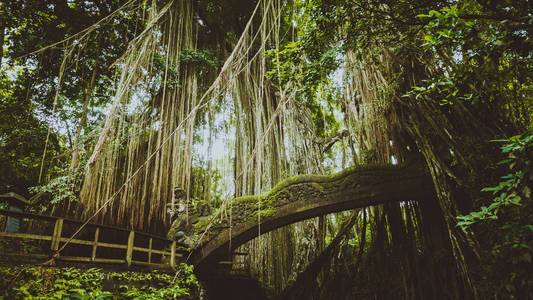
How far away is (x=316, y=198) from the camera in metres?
3.02

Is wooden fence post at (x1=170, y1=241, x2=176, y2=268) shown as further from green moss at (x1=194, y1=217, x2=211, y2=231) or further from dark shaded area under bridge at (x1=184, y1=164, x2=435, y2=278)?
green moss at (x1=194, y1=217, x2=211, y2=231)

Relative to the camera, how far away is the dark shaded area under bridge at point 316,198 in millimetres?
2791

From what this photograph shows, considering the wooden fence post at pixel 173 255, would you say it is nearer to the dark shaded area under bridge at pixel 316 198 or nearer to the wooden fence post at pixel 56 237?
the dark shaded area under bridge at pixel 316 198

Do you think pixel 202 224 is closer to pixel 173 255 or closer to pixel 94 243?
pixel 173 255

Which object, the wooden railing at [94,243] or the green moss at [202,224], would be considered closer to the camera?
the wooden railing at [94,243]

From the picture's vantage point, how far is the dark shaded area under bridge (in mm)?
2791

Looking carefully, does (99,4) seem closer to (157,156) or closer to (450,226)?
(157,156)

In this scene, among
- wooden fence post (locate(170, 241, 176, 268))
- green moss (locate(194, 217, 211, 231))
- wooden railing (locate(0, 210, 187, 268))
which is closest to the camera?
wooden railing (locate(0, 210, 187, 268))

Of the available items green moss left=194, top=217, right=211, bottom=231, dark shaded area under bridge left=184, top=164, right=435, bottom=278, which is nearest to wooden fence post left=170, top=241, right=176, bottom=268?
dark shaded area under bridge left=184, top=164, right=435, bottom=278

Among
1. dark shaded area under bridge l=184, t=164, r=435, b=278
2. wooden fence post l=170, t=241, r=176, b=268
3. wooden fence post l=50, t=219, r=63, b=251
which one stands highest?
dark shaded area under bridge l=184, t=164, r=435, b=278

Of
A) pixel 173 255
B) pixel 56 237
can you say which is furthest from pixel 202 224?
pixel 56 237

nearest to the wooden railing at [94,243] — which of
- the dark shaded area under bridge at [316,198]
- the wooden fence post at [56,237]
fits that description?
the wooden fence post at [56,237]

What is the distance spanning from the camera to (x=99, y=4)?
4.80 m

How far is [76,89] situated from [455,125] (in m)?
6.28
